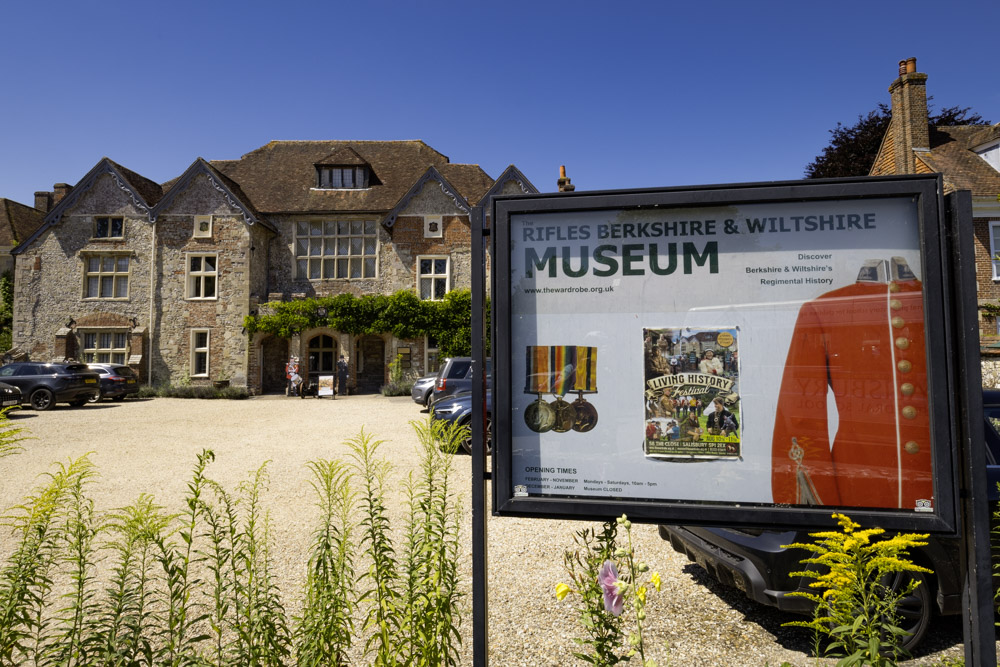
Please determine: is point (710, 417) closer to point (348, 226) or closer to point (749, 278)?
point (749, 278)

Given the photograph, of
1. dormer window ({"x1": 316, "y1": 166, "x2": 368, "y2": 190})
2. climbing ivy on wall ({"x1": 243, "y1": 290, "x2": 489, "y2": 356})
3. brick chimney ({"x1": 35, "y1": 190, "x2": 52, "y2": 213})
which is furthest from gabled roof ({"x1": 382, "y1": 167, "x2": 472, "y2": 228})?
brick chimney ({"x1": 35, "y1": 190, "x2": 52, "y2": 213})

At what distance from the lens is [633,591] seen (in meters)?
1.74

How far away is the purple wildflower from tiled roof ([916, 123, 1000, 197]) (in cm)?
2433

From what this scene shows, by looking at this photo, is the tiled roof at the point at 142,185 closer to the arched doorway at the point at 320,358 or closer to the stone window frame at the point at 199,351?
the stone window frame at the point at 199,351

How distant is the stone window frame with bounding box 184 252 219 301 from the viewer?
2311cm

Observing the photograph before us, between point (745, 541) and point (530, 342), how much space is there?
2150 millimetres

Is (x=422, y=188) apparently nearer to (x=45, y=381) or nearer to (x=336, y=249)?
(x=336, y=249)

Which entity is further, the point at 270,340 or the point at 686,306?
the point at 270,340

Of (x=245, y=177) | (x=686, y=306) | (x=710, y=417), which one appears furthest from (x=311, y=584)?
(x=245, y=177)

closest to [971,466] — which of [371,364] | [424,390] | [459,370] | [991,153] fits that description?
[459,370]

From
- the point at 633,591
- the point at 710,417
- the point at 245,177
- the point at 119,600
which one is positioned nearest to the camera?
the point at 633,591

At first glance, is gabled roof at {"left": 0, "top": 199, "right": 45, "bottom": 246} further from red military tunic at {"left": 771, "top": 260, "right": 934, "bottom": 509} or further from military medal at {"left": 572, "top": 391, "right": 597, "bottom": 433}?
red military tunic at {"left": 771, "top": 260, "right": 934, "bottom": 509}

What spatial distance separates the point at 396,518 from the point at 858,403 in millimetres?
4830

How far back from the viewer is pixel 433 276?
2400 cm
